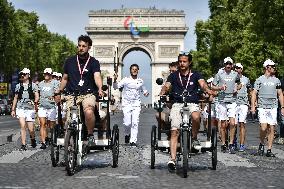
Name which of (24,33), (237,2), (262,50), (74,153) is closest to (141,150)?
(74,153)

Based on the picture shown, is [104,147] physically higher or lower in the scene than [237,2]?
lower

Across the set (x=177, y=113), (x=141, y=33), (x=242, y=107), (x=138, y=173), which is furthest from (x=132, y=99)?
(x=141, y=33)

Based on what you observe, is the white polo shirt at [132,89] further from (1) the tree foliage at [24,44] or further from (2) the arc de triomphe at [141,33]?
(2) the arc de triomphe at [141,33]

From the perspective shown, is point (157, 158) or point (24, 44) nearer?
point (157, 158)

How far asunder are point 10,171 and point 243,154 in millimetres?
5407

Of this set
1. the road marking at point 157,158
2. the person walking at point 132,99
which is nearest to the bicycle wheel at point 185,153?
the road marking at point 157,158

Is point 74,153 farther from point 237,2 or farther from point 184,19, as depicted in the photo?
point 184,19

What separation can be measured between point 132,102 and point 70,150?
25.3 feet

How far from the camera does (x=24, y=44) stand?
231 feet

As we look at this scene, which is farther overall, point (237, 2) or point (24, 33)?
point (24, 33)

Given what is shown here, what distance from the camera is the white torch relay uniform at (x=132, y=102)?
1781cm

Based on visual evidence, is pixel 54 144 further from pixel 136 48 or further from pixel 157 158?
pixel 136 48

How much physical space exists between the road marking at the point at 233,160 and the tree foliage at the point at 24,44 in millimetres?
47542

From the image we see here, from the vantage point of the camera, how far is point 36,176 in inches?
405
